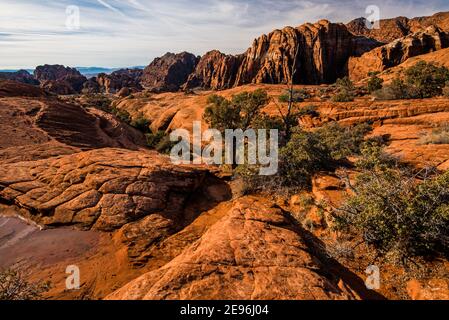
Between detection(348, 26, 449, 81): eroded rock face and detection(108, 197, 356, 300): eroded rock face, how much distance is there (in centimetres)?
5839

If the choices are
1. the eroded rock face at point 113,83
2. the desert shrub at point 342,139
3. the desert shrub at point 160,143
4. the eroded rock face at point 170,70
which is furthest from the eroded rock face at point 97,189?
the eroded rock face at point 170,70

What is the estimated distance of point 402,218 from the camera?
233 inches

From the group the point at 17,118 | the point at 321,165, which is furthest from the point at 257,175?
the point at 17,118

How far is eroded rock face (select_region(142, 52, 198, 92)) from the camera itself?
11788 centimetres

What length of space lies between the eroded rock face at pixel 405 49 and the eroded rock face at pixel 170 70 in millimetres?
77569

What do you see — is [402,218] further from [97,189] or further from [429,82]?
[429,82]

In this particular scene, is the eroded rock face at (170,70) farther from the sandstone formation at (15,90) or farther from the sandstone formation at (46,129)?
the sandstone formation at (46,129)

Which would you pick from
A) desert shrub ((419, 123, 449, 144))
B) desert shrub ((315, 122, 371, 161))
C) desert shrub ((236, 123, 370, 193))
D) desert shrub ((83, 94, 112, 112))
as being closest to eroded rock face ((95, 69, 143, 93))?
desert shrub ((83, 94, 112, 112))

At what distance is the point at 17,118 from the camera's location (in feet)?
58.1

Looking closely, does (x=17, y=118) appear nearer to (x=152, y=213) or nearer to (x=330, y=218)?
(x=152, y=213)

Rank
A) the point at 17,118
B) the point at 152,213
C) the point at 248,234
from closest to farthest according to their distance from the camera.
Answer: the point at 248,234 < the point at 152,213 < the point at 17,118

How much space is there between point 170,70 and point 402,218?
124 metres

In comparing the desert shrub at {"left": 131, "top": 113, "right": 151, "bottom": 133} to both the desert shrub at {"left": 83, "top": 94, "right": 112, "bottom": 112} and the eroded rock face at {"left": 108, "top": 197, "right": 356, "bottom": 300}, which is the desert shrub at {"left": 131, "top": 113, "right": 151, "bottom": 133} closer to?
the desert shrub at {"left": 83, "top": 94, "right": 112, "bottom": 112}
